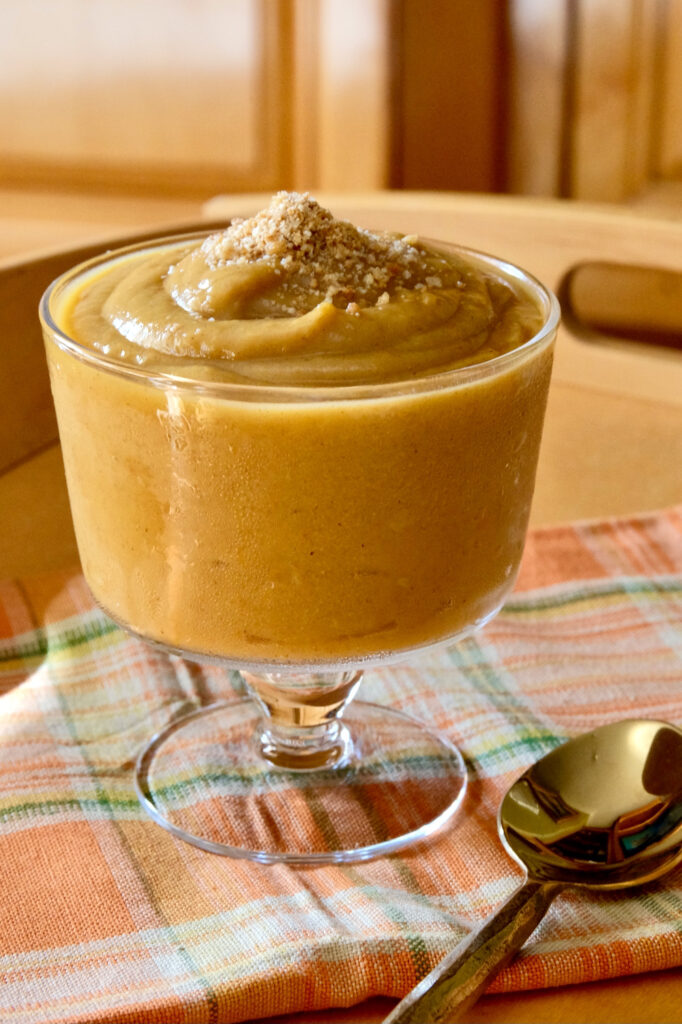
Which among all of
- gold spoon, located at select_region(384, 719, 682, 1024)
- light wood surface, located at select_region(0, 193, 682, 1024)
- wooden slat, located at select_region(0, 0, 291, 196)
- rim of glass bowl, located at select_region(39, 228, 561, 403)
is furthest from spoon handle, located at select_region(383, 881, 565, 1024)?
wooden slat, located at select_region(0, 0, 291, 196)

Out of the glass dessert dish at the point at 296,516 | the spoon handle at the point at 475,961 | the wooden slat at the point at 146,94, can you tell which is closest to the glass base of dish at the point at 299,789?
the glass dessert dish at the point at 296,516

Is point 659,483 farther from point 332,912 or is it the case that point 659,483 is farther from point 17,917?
point 17,917

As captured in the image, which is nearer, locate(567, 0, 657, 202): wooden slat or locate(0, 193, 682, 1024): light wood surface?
locate(0, 193, 682, 1024): light wood surface

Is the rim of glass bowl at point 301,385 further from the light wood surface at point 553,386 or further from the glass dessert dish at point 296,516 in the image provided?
the light wood surface at point 553,386

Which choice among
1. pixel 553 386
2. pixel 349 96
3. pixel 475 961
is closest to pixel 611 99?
pixel 349 96

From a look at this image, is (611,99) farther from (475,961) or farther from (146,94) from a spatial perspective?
(475,961)

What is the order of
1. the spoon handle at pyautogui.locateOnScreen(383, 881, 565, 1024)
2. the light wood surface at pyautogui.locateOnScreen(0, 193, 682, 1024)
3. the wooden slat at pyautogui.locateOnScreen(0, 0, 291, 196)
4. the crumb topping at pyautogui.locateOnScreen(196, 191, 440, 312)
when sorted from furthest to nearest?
1. the wooden slat at pyautogui.locateOnScreen(0, 0, 291, 196)
2. the light wood surface at pyautogui.locateOnScreen(0, 193, 682, 1024)
3. the crumb topping at pyautogui.locateOnScreen(196, 191, 440, 312)
4. the spoon handle at pyautogui.locateOnScreen(383, 881, 565, 1024)

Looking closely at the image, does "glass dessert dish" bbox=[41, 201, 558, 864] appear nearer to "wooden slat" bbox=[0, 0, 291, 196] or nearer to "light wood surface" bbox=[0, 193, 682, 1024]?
"light wood surface" bbox=[0, 193, 682, 1024]

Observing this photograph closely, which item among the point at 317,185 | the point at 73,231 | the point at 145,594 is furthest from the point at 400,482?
the point at 73,231
